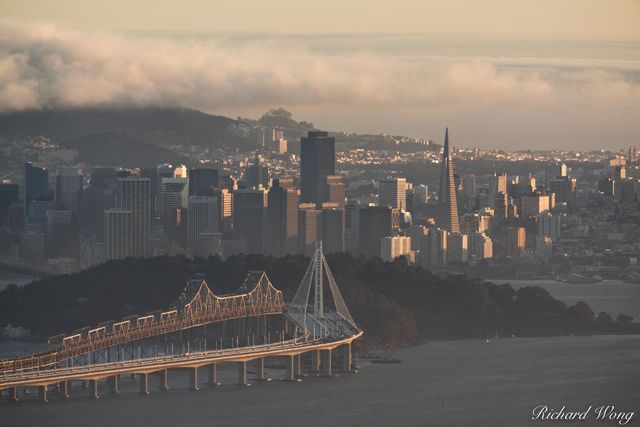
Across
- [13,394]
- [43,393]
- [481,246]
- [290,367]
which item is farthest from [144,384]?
[481,246]

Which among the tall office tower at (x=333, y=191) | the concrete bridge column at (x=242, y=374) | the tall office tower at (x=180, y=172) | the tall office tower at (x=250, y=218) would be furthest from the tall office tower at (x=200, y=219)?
the concrete bridge column at (x=242, y=374)

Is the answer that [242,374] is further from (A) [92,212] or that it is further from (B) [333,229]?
(A) [92,212]

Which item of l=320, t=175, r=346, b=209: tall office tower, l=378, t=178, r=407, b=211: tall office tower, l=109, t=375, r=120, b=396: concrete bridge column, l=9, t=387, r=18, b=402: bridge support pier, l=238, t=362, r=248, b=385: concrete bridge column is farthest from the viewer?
l=378, t=178, r=407, b=211: tall office tower

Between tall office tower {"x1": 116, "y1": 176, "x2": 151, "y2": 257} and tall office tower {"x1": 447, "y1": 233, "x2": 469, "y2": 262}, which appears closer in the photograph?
tall office tower {"x1": 447, "y1": 233, "x2": 469, "y2": 262}

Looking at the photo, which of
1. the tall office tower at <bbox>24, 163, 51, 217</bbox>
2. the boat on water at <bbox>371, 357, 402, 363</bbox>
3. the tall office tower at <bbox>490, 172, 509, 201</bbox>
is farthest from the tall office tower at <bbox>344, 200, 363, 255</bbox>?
the boat on water at <bbox>371, 357, 402, 363</bbox>

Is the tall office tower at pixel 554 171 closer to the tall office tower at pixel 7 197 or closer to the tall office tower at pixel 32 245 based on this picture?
the tall office tower at pixel 7 197

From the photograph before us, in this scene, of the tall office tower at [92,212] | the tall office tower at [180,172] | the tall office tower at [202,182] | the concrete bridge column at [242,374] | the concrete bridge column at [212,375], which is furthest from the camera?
the tall office tower at [180,172]

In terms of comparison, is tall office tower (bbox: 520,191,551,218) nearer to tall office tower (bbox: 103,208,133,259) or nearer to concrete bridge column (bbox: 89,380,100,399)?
tall office tower (bbox: 103,208,133,259)
